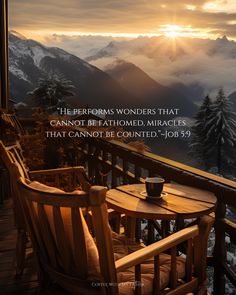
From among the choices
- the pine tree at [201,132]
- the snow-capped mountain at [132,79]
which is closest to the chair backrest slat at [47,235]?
the snow-capped mountain at [132,79]

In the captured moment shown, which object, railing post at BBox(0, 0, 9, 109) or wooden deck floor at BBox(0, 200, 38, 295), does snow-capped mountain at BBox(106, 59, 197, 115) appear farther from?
wooden deck floor at BBox(0, 200, 38, 295)

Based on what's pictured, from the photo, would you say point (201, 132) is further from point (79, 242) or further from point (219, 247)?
point (79, 242)

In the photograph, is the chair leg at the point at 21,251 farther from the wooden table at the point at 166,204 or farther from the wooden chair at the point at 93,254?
the wooden chair at the point at 93,254

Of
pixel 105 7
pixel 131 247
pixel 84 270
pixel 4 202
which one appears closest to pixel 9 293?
pixel 131 247

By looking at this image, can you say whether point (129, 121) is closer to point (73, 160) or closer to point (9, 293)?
point (73, 160)

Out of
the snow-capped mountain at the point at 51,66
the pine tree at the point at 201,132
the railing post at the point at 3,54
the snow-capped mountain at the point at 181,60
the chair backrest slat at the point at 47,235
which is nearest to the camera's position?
the chair backrest slat at the point at 47,235

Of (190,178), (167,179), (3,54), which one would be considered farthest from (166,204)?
(3,54)
